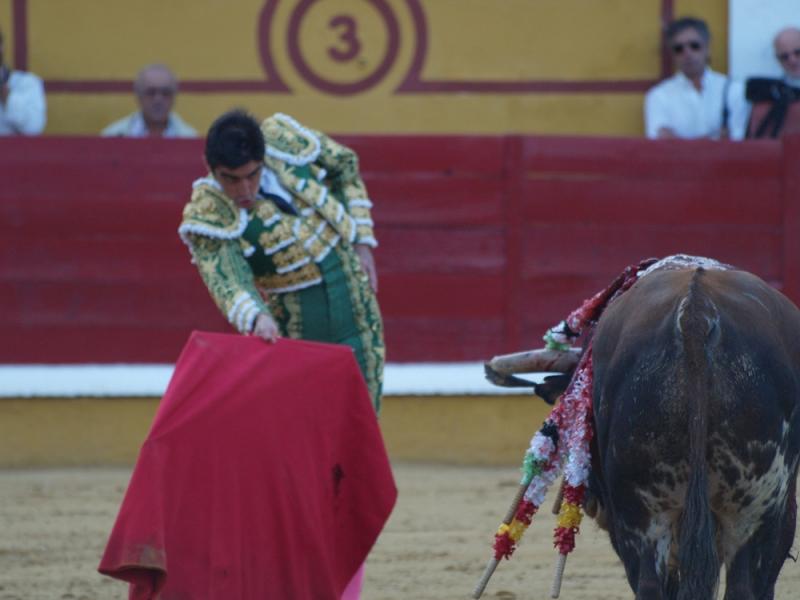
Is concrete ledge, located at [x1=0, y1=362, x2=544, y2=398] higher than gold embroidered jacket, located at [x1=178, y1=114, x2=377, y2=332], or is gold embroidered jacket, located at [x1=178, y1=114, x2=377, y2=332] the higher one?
gold embroidered jacket, located at [x1=178, y1=114, x2=377, y2=332]

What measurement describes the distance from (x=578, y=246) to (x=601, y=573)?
2361 mm

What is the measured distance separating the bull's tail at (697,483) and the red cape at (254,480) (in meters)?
1.04

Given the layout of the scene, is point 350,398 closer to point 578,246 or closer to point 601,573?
point 601,573

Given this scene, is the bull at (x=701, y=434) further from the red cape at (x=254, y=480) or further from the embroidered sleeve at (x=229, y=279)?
the embroidered sleeve at (x=229, y=279)

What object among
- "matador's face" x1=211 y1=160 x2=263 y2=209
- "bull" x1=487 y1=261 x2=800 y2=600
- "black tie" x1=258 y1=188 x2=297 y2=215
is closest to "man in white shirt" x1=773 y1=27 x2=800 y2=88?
"black tie" x1=258 y1=188 x2=297 y2=215

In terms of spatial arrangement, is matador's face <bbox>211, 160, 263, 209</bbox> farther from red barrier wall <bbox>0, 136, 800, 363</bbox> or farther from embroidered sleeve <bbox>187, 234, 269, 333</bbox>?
red barrier wall <bbox>0, 136, 800, 363</bbox>

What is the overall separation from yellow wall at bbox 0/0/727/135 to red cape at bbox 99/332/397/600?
3.46 meters

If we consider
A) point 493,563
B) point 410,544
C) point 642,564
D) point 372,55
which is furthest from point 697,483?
point 372,55

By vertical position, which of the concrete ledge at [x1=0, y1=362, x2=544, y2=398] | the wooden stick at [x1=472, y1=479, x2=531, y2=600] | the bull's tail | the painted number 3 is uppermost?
the painted number 3

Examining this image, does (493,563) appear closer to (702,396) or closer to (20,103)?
(702,396)

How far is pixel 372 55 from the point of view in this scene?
7238 millimetres

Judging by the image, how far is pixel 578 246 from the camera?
271 inches

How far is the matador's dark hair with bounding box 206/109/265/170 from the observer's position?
Answer: 3799 mm

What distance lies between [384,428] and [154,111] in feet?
4.95
